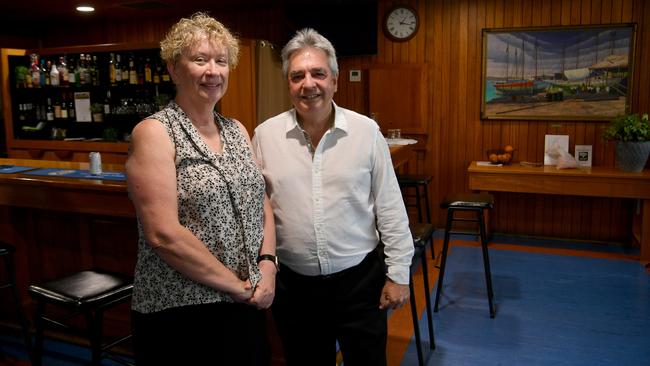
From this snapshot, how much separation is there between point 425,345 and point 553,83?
3.36m

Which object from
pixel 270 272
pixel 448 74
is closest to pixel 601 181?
pixel 448 74

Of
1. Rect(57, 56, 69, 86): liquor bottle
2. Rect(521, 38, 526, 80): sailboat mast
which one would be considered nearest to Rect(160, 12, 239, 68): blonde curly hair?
Rect(521, 38, 526, 80): sailboat mast

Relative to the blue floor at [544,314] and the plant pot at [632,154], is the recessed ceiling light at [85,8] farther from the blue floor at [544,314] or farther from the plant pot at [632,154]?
the plant pot at [632,154]

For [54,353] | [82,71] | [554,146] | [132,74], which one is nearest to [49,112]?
[82,71]

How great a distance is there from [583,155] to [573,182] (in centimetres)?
48

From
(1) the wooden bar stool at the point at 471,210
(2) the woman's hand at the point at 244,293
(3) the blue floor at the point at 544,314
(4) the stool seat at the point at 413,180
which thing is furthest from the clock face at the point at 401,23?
(2) the woman's hand at the point at 244,293

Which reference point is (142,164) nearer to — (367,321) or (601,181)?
(367,321)

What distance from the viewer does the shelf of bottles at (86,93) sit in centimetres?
600

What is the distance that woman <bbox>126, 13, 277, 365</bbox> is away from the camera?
1479mm

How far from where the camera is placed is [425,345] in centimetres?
318

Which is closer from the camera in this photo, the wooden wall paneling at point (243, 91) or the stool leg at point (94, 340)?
the stool leg at point (94, 340)

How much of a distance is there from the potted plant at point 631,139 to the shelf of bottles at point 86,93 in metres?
4.40

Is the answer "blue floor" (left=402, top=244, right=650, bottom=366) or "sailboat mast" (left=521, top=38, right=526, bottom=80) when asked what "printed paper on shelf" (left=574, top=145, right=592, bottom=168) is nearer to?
"sailboat mast" (left=521, top=38, right=526, bottom=80)

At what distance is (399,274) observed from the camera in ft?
6.23
